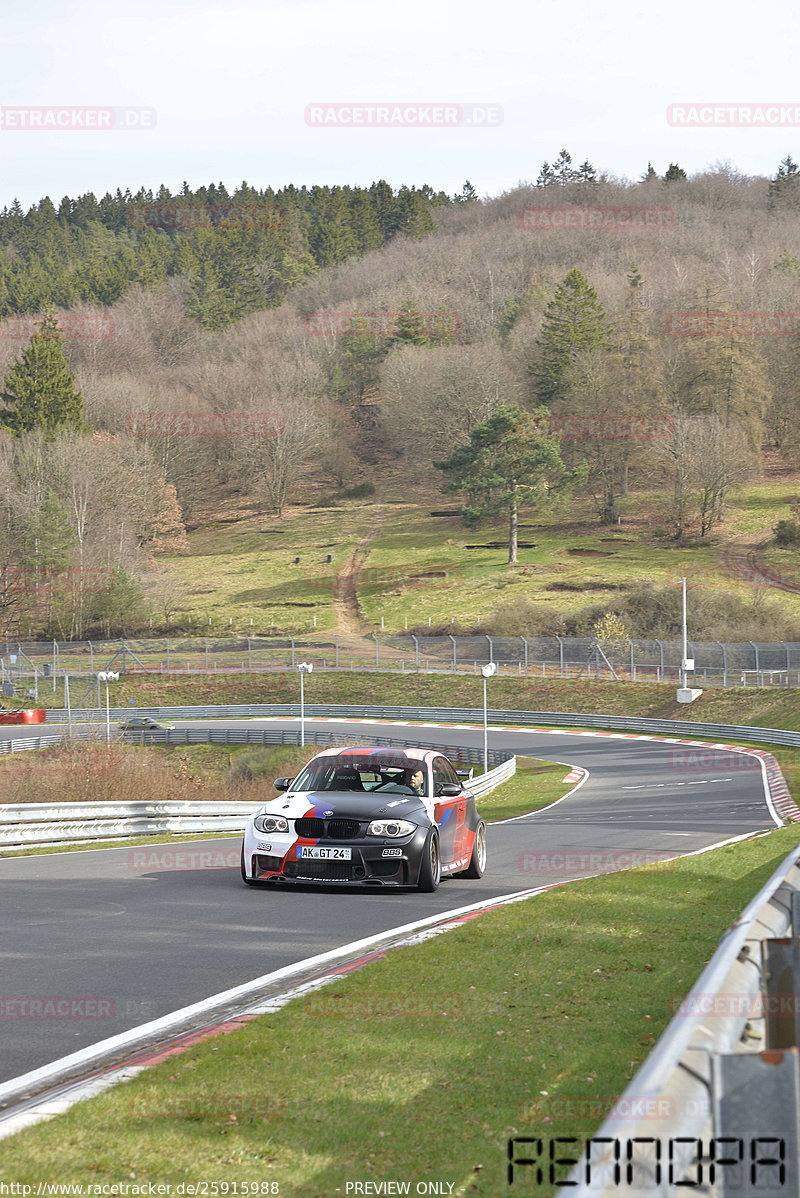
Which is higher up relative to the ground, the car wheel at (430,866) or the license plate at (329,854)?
the license plate at (329,854)

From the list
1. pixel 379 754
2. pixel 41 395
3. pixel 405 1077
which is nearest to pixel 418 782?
pixel 379 754

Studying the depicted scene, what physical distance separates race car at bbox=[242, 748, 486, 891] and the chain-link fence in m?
43.6

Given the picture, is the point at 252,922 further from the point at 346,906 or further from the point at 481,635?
the point at 481,635

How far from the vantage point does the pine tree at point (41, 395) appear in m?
98.1

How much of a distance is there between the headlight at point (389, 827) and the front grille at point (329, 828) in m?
0.16

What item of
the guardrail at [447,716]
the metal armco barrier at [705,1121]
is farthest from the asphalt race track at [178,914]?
the guardrail at [447,716]

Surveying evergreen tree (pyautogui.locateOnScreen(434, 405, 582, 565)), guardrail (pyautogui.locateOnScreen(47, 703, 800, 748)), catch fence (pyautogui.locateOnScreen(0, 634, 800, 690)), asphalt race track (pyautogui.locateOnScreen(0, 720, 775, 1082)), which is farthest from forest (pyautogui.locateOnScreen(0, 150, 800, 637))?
asphalt race track (pyautogui.locateOnScreen(0, 720, 775, 1082))

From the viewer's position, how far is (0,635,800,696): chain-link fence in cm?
5753

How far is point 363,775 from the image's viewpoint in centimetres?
1370

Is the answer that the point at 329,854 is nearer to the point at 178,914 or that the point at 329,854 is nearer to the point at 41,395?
the point at 178,914

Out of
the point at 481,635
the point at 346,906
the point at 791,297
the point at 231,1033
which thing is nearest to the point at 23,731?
the point at 481,635

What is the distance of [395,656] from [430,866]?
5705cm

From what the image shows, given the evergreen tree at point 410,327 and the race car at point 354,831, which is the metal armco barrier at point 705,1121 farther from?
the evergreen tree at point 410,327

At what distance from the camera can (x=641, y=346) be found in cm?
9512
